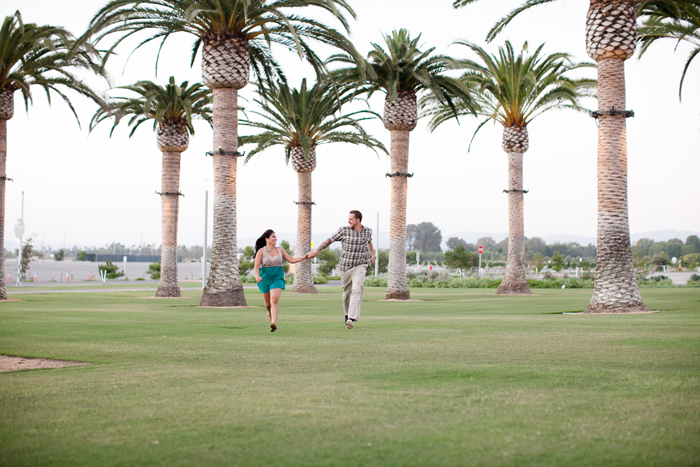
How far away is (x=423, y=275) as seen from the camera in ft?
170

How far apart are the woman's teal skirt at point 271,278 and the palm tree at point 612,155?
878 cm

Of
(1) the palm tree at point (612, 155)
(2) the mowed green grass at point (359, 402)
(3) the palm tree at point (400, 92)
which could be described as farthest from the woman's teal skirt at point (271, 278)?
(3) the palm tree at point (400, 92)

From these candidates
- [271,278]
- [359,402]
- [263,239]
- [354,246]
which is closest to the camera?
[359,402]

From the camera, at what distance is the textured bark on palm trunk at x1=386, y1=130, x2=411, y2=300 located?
25406 millimetres

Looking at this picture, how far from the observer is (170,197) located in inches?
1094

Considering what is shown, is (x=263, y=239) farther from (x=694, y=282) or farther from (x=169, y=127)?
(x=694, y=282)

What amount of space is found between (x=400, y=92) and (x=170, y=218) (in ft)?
35.9

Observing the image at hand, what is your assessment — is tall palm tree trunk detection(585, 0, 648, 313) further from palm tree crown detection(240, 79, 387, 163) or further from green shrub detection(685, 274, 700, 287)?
green shrub detection(685, 274, 700, 287)

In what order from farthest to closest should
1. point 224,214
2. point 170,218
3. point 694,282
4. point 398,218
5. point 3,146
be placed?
1. point 694,282
2. point 170,218
3. point 398,218
4. point 3,146
5. point 224,214

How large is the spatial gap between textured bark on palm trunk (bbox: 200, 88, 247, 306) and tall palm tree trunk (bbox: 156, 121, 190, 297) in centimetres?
703

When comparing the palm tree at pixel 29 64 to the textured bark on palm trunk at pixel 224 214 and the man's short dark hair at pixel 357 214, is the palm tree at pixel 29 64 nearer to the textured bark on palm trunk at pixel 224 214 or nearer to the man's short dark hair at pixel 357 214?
the textured bark on palm trunk at pixel 224 214

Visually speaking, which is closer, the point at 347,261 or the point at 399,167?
the point at 347,261

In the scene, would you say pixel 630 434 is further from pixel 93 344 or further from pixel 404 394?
pixel 93 344

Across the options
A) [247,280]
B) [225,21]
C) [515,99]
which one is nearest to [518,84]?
[515,99]
